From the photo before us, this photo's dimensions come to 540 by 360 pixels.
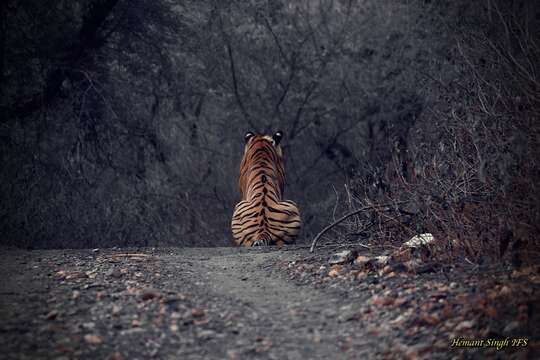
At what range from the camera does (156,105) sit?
12875 millimetres

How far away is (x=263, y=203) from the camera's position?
35.0 ft

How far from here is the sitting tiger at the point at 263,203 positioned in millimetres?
10430

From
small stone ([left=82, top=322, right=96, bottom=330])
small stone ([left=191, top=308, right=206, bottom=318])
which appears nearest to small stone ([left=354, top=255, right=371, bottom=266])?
small stone ([left=191, top=308, right=206, bottom=318])

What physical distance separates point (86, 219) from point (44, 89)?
7.47ft

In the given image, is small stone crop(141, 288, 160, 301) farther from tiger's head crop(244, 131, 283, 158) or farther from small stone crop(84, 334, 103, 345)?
tiger's head crop(244, 131, 283, 158)

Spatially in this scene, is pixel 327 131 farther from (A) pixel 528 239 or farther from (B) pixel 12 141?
(A) pixel 528 239

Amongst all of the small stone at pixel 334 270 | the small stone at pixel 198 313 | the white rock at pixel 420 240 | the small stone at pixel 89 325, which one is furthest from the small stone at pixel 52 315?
the white rock at pixel 420 240

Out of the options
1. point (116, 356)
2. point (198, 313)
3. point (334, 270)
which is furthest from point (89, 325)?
point (334, 270)

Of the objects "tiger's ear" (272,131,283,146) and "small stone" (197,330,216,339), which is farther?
"tiger's ear" (272,131,283,146)

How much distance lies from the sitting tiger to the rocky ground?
3579mm

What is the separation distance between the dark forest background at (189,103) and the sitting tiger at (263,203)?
0.93 meters

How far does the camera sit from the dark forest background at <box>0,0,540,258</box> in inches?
456

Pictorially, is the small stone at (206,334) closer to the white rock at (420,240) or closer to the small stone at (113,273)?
the small stone at (113,273)

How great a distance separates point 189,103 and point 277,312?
337 inches
